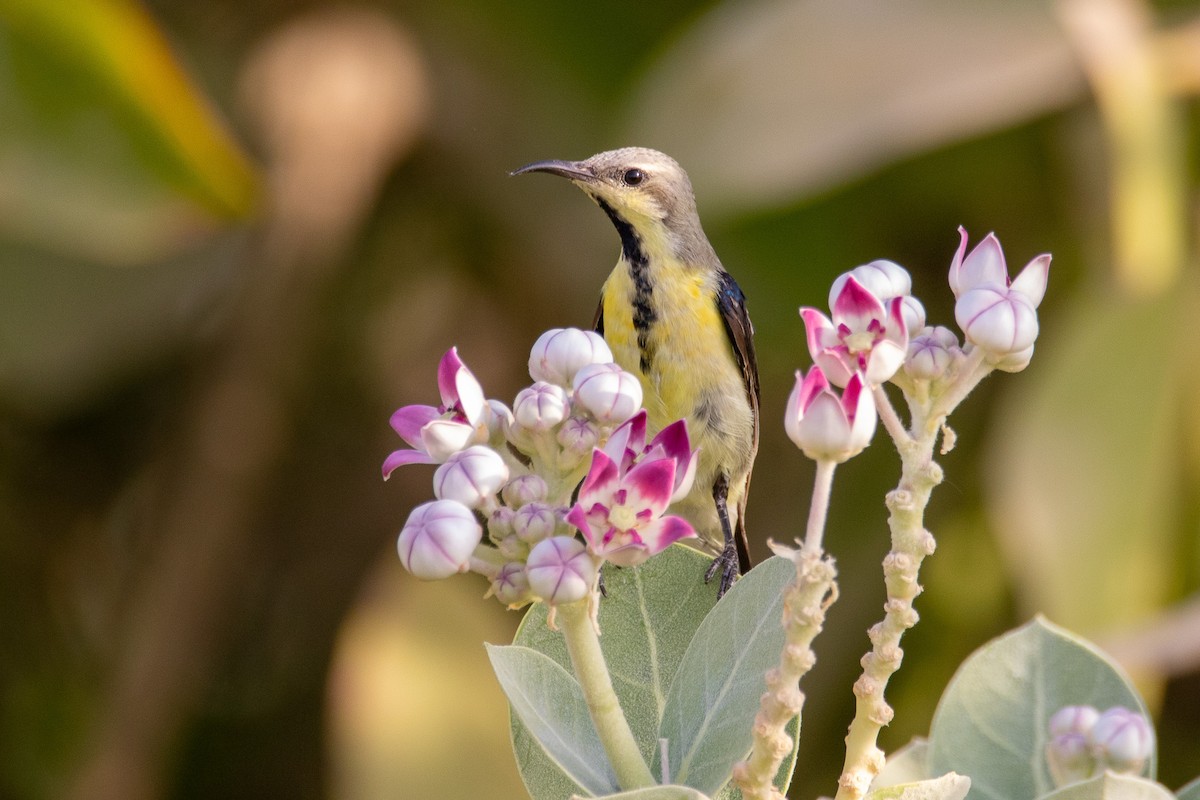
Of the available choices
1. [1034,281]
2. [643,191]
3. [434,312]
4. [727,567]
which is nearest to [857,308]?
[1034,281]

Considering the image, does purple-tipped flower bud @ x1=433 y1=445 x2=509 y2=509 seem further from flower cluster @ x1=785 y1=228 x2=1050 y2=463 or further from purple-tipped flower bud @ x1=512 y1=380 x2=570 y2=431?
flower cluster @ x1=785 y1=228 x2=1050 y2=463

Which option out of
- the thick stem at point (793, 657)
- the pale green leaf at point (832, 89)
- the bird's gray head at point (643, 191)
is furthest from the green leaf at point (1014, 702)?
the pale green leaf at point (832, 89)

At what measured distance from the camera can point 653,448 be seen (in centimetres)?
102

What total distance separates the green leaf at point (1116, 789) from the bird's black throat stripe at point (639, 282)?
1.35 m

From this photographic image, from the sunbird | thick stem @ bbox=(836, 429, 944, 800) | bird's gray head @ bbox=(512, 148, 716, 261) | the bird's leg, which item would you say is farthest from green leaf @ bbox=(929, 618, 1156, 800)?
bird's gray head @ bbox=(512, 148, 716, 261)

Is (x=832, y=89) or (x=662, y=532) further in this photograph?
(x=832, y=89)

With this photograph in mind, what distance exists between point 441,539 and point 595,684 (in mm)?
150

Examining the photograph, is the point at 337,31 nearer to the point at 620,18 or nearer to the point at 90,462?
the point at 620,18

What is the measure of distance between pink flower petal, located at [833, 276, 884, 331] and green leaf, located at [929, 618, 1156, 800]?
0.45m

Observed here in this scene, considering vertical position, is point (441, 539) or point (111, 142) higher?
point (111, 142)

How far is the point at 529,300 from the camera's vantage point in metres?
3.75

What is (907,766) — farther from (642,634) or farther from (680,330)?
(680,330)

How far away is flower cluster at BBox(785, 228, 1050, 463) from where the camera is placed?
35.0 inches

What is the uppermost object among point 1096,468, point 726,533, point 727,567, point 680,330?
point 1096,468
